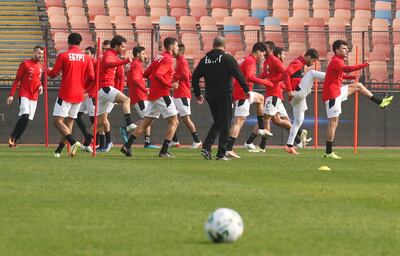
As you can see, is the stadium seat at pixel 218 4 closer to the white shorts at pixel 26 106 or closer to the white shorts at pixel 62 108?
the white shorts at pixel 26 106

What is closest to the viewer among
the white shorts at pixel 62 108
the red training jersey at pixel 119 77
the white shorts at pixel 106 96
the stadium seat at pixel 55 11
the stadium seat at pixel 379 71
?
the white shorts at pixel 62 108

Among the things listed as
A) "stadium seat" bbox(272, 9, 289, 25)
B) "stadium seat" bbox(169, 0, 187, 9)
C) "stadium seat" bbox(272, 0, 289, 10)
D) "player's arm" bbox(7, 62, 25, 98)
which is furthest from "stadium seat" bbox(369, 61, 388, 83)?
"player's arm" bbox(7, 62, 25, 98)

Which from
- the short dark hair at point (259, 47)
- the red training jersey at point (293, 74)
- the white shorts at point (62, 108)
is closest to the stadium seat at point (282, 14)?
the red training jersey at point (293, 74)

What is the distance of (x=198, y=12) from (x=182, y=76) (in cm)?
1332

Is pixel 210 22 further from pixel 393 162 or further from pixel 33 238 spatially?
pixel 33 238

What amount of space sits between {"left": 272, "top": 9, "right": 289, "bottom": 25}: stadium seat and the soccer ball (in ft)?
95.0

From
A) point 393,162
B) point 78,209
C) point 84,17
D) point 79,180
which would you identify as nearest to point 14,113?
point 84,17

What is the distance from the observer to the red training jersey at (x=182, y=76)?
80.0 feet

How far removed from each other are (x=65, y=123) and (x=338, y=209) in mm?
11357

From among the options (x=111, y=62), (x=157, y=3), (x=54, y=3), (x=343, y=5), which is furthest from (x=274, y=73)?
(x=54, y=3)

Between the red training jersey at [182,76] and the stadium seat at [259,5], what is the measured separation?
1036 cm

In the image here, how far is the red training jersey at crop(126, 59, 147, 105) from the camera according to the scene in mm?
25644

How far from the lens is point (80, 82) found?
69.7 ft

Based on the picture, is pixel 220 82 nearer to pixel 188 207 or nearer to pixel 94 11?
pixel 188 207
